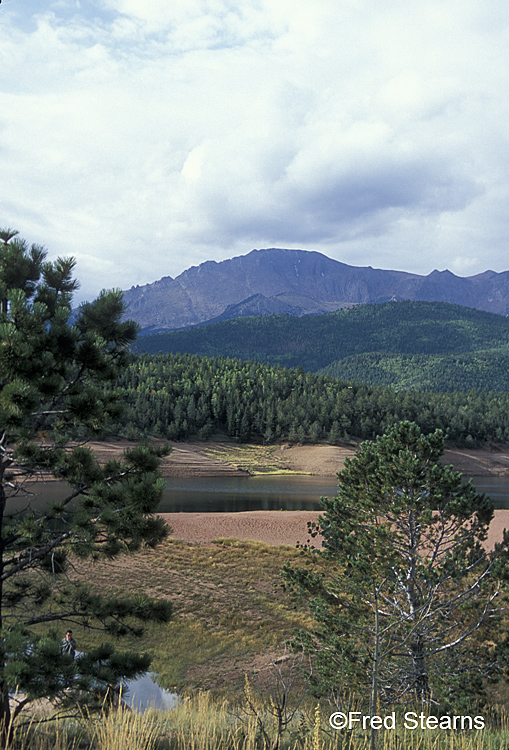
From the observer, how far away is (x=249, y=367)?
129 meters

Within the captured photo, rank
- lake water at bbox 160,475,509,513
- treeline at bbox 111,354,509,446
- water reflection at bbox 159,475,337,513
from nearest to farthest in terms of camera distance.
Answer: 1. water reflection at bbox 159,475,337,513
2. lake water at bbox 160,475,509,513
3. treeline at bbox 111,354,509,446

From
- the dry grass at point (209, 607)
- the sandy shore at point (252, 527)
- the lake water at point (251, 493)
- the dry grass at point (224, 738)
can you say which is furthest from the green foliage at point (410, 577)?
the lake water at point (251, 493)

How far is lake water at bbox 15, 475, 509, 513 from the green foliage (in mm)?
28771

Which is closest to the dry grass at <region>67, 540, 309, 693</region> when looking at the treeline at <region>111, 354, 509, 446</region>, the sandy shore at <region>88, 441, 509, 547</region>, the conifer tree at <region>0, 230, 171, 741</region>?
the sandy shore at <region>88, 441, 509, 547</region>

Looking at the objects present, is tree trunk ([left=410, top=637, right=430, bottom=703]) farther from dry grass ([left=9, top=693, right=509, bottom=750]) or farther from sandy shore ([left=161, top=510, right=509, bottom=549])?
sandy shore ([left=161, top=510, right=509, bottom=549])

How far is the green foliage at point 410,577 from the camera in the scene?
9.07m

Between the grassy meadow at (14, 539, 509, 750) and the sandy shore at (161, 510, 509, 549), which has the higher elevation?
the grassy meadow at (14, 539, 509, 750)

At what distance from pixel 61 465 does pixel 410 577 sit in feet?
22.6

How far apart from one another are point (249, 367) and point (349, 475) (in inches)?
4663

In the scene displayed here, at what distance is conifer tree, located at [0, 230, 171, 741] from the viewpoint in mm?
5641

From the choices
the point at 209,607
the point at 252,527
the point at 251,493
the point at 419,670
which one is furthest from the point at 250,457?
the point at 419,670

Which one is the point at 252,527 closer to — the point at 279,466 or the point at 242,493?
the point at 242,493

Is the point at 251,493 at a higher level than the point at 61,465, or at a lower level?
lower

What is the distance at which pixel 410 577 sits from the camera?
957 cm
